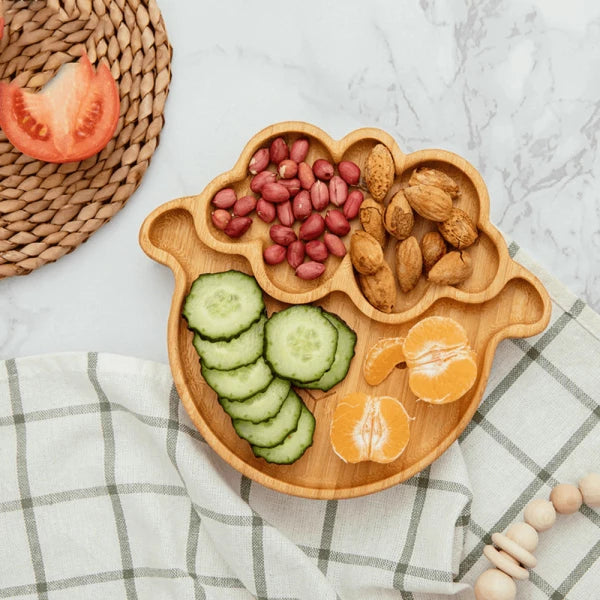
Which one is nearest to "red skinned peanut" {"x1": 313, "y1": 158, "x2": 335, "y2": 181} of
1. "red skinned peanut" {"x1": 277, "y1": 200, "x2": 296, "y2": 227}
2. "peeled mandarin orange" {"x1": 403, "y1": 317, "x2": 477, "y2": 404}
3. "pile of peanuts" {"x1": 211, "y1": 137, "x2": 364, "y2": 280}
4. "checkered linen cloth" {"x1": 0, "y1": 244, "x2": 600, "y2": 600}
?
"pile of peanuts" {"x1": 211, "y1": 137, "x2": 364, "y2": 280}

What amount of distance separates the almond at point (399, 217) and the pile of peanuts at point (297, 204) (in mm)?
88

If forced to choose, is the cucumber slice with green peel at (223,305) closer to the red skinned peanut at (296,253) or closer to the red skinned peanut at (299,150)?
the red skinned peanut at (296,253)

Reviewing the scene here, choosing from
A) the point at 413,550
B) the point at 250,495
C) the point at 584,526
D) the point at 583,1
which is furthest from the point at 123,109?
the point at 584,526

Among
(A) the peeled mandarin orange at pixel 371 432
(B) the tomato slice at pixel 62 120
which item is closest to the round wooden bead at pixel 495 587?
(A) the peeled mandarin orange at pixel 371 432

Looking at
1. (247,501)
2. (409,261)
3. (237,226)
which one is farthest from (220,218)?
(247,501)

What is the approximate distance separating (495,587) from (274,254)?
3.28 feet

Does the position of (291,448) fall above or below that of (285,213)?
below

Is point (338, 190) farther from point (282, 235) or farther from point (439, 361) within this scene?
point (439, 361)

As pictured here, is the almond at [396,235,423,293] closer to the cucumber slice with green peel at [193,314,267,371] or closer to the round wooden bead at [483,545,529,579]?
the cucumber slice with green peel at [193,314,267,371]

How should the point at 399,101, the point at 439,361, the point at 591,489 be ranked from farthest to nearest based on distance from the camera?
the point at 399,101, the point at 591,489, the point at 439,361

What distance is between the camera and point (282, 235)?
6.55 feet

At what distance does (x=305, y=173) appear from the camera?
2.00 m

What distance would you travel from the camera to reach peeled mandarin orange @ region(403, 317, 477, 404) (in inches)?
75.4

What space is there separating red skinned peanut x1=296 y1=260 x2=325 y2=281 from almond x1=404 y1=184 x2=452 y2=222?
0.91ft
